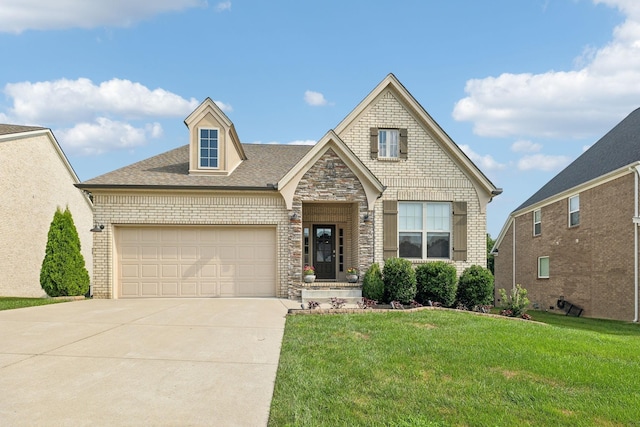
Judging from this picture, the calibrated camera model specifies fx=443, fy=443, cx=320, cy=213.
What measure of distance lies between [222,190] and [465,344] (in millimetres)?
9204

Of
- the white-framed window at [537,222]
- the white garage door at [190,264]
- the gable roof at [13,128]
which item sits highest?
the gable roof at [13,128]

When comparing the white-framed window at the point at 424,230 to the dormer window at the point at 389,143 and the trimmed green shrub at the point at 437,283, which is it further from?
the dormer window at the point at 389,143

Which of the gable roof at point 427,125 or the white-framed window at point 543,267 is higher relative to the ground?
the gable roof at point 427,125

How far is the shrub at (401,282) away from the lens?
13.2 m

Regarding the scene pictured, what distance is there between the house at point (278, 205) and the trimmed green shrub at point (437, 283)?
47.9 inches

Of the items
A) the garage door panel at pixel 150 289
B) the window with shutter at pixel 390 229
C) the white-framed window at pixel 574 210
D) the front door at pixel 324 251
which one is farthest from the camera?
the white-framed window at pixel 574 210

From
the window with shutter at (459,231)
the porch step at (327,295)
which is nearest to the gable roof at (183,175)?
the porch step at (327,295)

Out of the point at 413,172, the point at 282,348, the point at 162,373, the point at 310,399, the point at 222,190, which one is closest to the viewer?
the point at 310,399

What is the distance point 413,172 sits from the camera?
15.1 metres

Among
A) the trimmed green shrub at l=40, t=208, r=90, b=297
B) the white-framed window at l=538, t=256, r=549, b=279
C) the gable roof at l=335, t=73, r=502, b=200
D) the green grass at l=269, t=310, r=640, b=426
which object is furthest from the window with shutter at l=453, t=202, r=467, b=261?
the trimmed green shrub at l=40, t=208, r=90, b=297

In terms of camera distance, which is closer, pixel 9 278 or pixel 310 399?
pixel 310 399

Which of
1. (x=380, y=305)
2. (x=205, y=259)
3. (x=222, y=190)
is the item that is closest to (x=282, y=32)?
(x=222, y=190)

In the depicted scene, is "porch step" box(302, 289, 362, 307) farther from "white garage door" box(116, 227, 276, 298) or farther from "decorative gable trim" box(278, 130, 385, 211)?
"decorative gable trim" box(278, 130, 385, 211)

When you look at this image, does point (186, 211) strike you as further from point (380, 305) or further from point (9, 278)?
point (9, 278)
